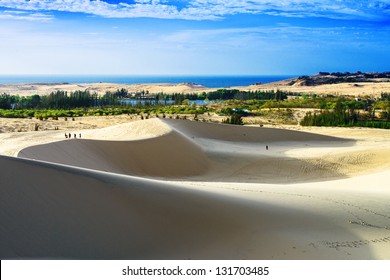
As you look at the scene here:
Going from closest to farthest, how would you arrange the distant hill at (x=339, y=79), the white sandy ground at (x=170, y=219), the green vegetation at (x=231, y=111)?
the white sandy ground at (x=170, y=219) < the green vegetation at (x=231, y=111) < the distant hill at (x=339, y=79)

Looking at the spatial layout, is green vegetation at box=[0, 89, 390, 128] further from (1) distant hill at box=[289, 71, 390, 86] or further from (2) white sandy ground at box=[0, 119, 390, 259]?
(1) distant hill at box=[289, 71, 390, 86]

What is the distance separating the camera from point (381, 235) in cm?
910

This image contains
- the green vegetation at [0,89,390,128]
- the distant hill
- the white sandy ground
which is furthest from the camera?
the distant hill

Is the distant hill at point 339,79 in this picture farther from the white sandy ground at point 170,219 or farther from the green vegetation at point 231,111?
the white sandy ground at point 170,219

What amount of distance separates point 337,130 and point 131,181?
27.0m

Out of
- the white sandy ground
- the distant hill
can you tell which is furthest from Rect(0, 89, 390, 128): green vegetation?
the distant hill

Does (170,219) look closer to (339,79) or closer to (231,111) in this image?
(231,111)

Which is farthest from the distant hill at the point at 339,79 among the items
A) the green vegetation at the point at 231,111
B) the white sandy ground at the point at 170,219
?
the white sandy ground at the point at 170,219

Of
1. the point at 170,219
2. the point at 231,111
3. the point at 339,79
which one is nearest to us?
the point at 170,219

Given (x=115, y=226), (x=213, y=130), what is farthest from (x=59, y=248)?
(x=213, y=130)

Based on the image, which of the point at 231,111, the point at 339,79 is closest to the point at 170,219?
the point at 231,111

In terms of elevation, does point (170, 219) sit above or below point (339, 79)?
below

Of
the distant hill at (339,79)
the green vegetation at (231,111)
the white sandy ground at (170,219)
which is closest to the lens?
the white sandy ground at (170,219)

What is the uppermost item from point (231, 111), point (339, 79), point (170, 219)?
point (339, 79)
